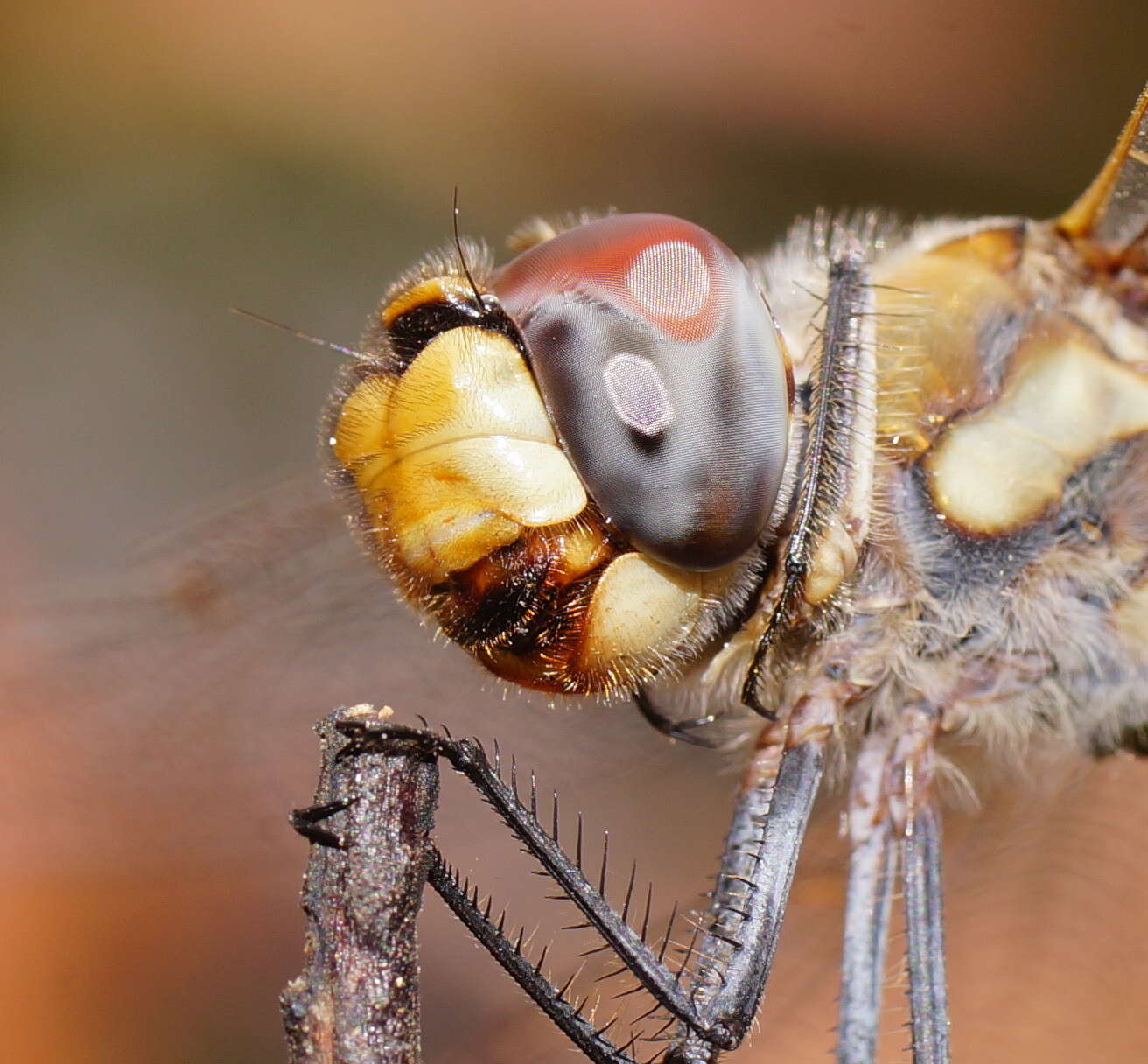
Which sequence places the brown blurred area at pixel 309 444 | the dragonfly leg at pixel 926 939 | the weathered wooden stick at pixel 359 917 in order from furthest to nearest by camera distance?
1. the brown blurred area at pixel 309 444
2. the dragonfly leg at pixel 926 939
3. the weathered wooden stick at pixel 359 917

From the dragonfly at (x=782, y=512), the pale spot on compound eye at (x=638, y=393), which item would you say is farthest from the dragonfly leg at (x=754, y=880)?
the pale spot on compound eye at (x=638, y=393)

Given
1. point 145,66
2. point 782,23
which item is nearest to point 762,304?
point 782,23

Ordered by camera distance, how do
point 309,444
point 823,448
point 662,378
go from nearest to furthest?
point 662,378 < point 823,448 < point 309,444

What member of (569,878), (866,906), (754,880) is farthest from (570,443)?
(866,906)

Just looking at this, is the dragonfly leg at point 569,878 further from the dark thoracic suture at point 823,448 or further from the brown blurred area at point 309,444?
the brown blurred area at point 309,444

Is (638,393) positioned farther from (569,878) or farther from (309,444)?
(309,444)

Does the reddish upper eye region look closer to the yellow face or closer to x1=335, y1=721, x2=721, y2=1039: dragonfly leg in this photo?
the yellow face

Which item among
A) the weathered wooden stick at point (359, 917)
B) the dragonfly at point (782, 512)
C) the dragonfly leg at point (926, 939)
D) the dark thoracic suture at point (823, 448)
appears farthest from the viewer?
the dragonfly leg at point (926, 939)

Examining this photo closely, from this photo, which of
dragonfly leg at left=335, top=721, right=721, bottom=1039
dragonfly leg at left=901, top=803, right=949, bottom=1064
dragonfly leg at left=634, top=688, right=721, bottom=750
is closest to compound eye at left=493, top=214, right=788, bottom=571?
dragonfly leg at left=335, top=721, right=721, bottom=1039
